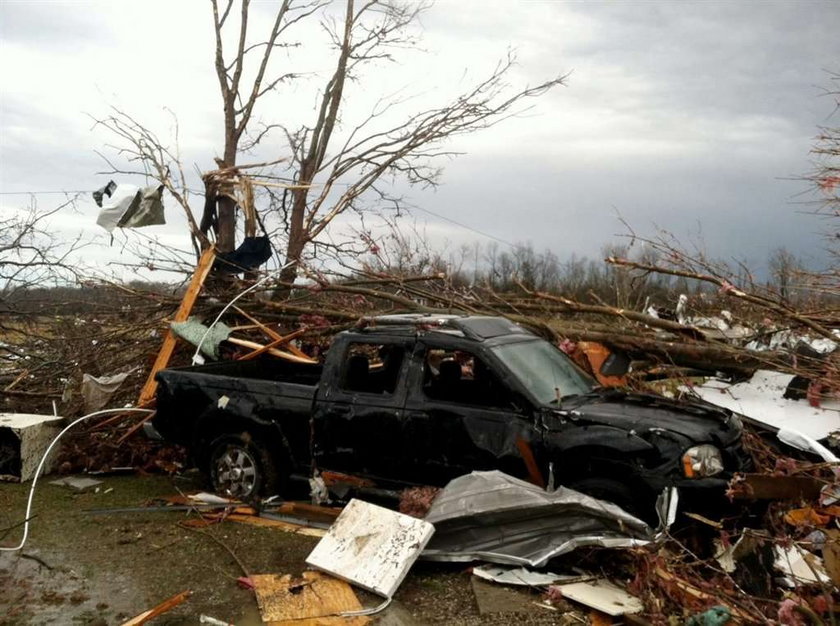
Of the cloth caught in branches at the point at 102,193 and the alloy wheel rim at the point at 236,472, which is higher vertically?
the cloth caught in branches at the point at 102,193

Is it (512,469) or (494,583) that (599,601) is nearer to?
(494,583)

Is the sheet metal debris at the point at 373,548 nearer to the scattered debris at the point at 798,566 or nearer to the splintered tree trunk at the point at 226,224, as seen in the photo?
the scattered debris at the point at 798,566

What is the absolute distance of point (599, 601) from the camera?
4551 millimetres

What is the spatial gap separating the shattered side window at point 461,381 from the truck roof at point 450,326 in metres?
0.18

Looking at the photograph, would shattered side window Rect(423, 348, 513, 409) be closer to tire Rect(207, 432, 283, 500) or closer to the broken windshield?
the broken windshield

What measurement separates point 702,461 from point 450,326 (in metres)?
2.23

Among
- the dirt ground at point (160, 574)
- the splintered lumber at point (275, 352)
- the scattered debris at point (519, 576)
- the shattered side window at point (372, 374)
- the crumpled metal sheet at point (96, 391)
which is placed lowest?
the dirt ground at point (160, 574)

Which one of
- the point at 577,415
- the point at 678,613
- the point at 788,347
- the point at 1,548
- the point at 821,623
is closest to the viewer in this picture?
the point at 821,623

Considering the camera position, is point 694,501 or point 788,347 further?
point 788,347

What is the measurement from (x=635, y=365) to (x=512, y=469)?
362 cm

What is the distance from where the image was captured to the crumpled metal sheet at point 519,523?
4.86 meters

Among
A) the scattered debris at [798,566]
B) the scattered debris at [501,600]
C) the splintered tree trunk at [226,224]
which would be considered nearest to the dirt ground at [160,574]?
the scattered debris at [501,600]

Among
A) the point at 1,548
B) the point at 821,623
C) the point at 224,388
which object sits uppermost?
the point at 224,388

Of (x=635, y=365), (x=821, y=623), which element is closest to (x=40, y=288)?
(x=635, y=365)
